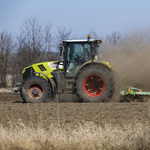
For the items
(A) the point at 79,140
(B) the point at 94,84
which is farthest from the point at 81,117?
(B) the point at 94,84

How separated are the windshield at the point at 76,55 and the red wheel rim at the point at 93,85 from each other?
2.03ft

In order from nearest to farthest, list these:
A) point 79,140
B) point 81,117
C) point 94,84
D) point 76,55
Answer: point 79,140, point 81,117, point 94,84, point 76,55

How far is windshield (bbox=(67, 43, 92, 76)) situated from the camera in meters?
8.41

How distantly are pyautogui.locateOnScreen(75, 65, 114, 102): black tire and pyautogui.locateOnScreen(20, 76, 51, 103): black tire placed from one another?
3.74 feet

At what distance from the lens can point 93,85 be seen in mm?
8266

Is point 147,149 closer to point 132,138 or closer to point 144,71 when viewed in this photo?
point 132,138

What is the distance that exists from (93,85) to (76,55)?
4.11ft

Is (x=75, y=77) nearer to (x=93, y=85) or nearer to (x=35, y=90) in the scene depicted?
(x=93, y=85)

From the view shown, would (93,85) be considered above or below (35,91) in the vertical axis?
above

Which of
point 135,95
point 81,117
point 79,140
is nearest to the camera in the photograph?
point 79,140

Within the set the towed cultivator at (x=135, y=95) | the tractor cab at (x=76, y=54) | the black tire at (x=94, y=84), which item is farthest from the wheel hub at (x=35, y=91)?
the towed cultivator at (x=135, y=95)

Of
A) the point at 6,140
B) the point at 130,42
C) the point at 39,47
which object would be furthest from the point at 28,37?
the point at 6,140

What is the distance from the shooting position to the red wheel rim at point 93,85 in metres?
8.12

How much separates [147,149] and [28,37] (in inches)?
719
